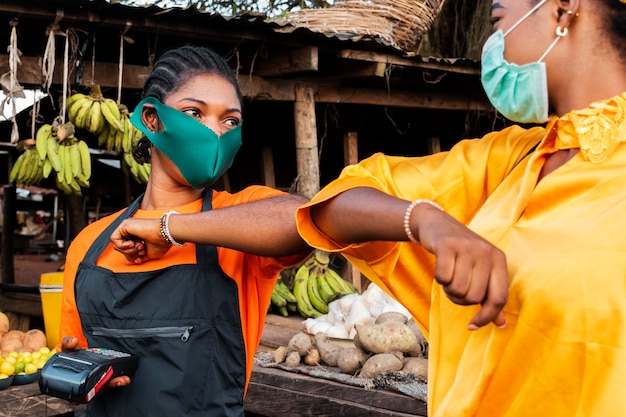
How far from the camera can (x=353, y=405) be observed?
315 cm

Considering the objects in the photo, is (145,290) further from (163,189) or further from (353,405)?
(353,405)

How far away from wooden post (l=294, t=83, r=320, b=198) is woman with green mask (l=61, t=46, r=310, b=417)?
10.9 feet

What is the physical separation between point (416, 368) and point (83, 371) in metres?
2.15

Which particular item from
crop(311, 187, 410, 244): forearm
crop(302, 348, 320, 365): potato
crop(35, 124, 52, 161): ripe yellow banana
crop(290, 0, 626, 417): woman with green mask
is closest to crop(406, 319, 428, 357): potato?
crop(302, 348, 320, 365): potato

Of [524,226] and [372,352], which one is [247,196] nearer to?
[524,226]

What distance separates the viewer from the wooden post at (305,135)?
5.23 meters

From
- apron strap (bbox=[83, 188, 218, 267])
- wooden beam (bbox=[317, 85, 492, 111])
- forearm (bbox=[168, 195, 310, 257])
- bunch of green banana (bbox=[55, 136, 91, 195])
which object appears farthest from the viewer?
wooden beam (bbox=[317, 85, 492, 111])

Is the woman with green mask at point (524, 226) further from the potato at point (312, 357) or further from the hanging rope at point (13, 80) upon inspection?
the hanging rope at point (13, 80)

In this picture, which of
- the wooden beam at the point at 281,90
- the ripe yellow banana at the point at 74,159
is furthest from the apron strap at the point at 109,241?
the wooden beam at the point at 281,90

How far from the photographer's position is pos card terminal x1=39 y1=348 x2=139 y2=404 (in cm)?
153

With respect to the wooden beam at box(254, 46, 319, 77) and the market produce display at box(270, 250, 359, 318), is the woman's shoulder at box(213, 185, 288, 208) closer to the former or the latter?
the wooden beam at box(254, 46, 319, 77)

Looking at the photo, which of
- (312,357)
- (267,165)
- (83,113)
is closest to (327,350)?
(312,357)

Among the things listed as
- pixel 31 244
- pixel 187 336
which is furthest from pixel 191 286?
pixel 31 244

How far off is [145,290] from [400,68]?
388 cm
